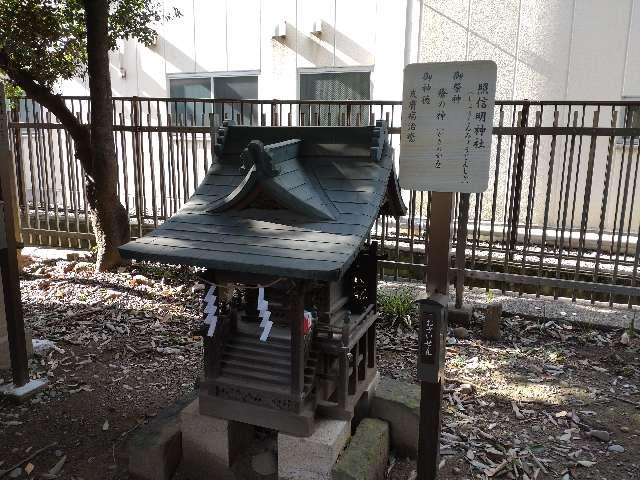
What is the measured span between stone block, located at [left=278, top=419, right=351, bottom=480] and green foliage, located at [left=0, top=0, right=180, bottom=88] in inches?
273

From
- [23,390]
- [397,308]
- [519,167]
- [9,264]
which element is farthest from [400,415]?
[519,167]

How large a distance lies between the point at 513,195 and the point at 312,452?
16.7 feet

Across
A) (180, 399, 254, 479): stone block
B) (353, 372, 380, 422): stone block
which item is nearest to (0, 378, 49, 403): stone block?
(180, 399, 254, 479): stone block

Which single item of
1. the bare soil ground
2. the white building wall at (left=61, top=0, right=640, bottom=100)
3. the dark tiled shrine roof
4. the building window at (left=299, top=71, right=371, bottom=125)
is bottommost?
→ the bare soil ground

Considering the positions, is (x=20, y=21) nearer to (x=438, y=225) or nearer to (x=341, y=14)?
(x=341, y=14)

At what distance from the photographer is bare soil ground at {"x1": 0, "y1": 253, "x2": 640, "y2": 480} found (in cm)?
421

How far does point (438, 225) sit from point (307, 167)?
3.49 ft

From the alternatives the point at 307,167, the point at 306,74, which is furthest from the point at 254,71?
the point at 307,167

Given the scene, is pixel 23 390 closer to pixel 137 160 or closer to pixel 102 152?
pixel 102 152

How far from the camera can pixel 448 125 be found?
329 cm

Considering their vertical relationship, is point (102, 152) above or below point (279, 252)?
above

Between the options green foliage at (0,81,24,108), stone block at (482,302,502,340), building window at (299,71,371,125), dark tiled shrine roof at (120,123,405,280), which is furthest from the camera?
building window at (299,71,371,125)

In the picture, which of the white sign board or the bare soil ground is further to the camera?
the bare soil ground

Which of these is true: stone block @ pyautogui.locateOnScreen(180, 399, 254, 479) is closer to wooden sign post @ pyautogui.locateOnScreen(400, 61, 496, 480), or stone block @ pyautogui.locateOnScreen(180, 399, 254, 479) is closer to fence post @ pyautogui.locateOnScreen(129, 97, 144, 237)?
wooden sign post @ pyautogui.locateOnScreen(400, 61, 496, 480)
